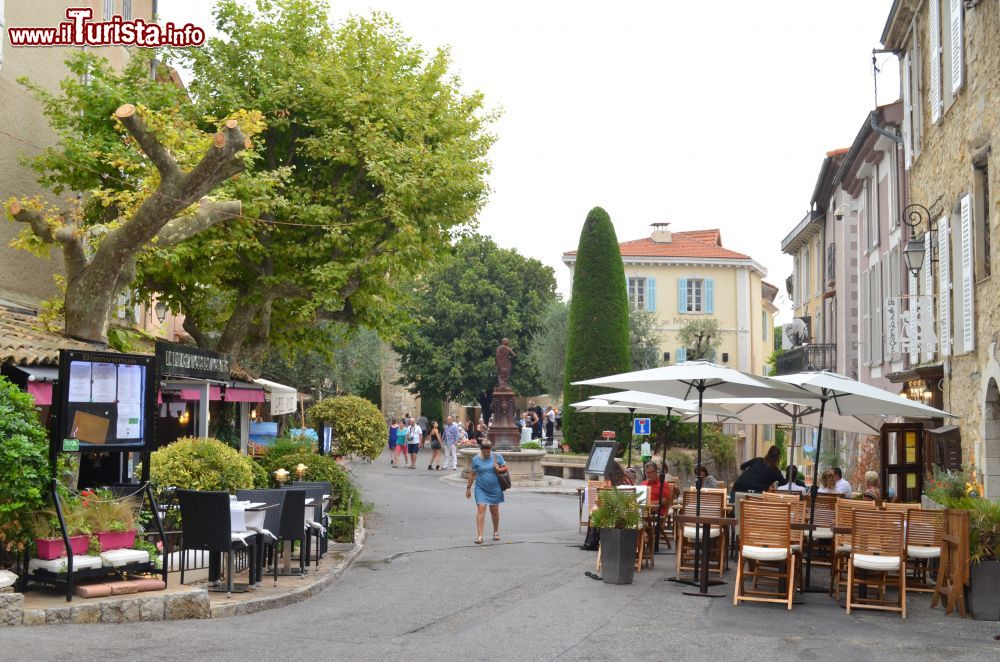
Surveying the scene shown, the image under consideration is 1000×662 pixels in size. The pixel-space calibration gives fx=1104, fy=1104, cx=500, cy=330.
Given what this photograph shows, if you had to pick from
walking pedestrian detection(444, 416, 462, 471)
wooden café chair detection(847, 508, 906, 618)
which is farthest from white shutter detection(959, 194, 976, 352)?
walking pedestrian detection(444, 416, 462, 471)

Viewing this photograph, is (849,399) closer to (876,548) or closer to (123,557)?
(876,548)

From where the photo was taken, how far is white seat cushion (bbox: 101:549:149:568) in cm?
957

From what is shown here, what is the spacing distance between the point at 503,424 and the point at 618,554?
21.4m

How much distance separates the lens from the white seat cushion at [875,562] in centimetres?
1034

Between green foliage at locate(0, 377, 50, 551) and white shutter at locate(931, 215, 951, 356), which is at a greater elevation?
white shutter at locate(931, 215, 951, 356)

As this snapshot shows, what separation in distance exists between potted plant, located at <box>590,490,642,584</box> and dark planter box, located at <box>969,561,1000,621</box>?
11.5 feet

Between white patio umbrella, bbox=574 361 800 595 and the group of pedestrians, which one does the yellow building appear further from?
white patio umbrella, bbox=574 361 800 595

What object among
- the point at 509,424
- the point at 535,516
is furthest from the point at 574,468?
the point at 535,516

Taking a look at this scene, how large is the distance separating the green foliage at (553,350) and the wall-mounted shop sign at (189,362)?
32.7m

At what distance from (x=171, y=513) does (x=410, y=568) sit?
Answer: 326cm

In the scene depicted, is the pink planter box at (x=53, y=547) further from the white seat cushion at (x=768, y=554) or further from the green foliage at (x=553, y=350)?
the green foliage at (x=553, y=350)

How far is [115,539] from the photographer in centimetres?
984

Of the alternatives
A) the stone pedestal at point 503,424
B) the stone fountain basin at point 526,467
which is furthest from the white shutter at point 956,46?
the stone pedestal at point 503,424

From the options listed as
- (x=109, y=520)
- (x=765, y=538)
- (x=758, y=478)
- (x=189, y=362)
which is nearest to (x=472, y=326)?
(x=189, y=362)
